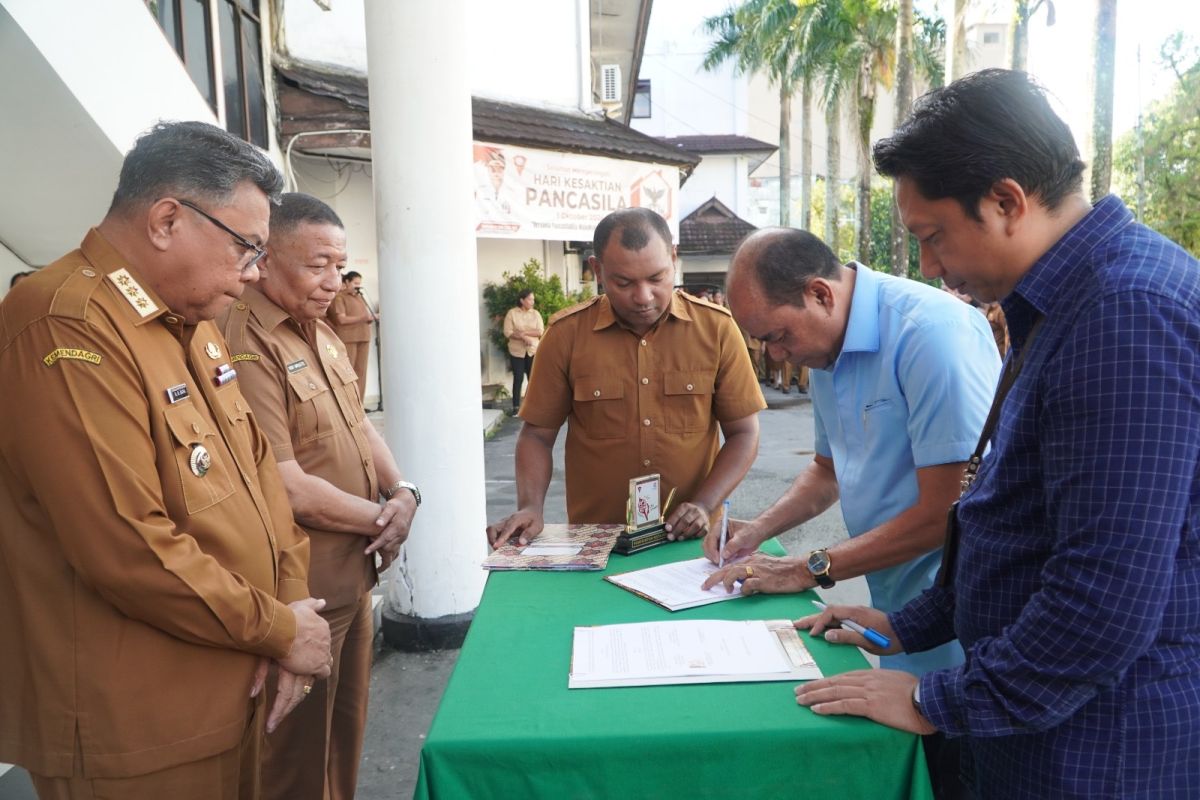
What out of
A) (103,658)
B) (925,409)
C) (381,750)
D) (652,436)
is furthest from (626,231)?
(381,750)

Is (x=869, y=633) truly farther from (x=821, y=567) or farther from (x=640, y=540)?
(x=640, y=540)

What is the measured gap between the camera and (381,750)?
3482 millimetres

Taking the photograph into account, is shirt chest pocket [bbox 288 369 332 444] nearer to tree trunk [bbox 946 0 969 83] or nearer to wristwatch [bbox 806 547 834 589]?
wristwatch [bbox 806 547 834 589]

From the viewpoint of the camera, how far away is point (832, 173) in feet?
78.9

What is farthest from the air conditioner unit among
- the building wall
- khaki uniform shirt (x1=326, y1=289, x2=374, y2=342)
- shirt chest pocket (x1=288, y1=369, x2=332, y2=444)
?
shirt chest pocket (x1=288, y1=369, x2=332, y2=444)

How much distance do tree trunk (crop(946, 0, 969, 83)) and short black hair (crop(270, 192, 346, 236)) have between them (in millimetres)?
14944

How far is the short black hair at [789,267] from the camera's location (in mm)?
2053

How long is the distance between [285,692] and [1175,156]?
2766 cm

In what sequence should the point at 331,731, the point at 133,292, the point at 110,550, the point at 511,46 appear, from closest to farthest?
the point at 110,550
the point at 133,292
the point at 331,731
the point at 511,46

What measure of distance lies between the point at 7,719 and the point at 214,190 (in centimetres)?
109

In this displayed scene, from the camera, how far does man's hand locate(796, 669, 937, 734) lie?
1.40 m

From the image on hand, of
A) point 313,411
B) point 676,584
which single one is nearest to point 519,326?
point 313,411

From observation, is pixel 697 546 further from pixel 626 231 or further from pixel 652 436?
pixel 626 231

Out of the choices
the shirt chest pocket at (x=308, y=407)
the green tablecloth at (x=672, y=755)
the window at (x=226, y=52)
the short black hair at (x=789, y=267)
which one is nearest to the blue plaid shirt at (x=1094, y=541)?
the green tablecloth at (x=672, y=755)
